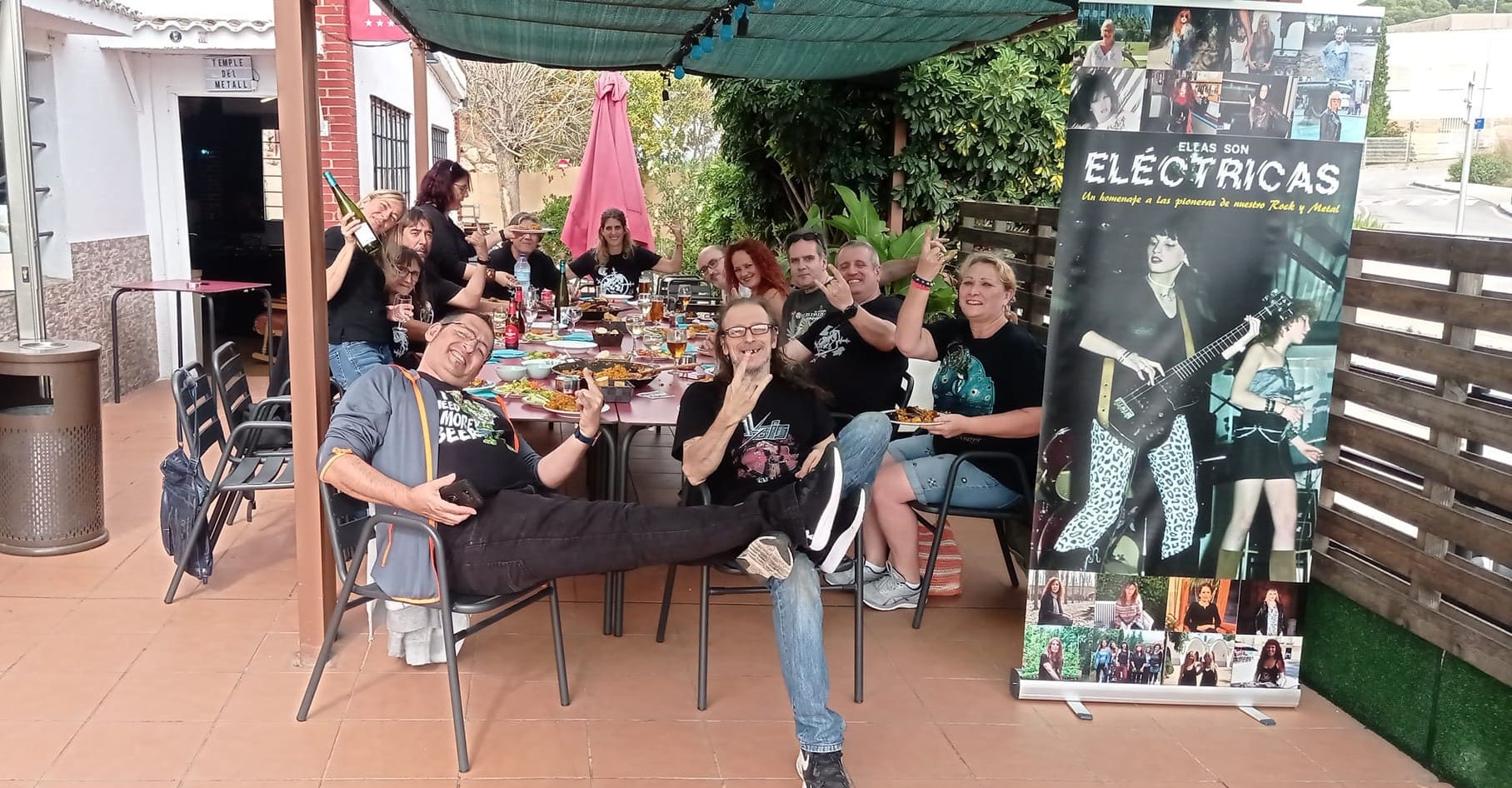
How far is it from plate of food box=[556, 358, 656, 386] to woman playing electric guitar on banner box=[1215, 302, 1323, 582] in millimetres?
1873

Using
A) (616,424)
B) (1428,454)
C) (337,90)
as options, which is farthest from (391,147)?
(1428,454)

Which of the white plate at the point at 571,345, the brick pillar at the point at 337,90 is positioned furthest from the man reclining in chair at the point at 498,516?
the brick pillar at the point at 337,90

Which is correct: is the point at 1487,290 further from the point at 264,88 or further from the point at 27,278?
the point at 264,88

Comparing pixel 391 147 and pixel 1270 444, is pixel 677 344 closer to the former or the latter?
pixel 1270 444

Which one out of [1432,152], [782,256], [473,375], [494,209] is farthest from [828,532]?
[1432,152]

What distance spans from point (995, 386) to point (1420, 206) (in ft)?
79.1

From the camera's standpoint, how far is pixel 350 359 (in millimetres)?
4430

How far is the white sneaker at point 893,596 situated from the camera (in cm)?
412

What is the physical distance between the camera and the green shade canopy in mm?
4484

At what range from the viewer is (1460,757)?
2.88 metres

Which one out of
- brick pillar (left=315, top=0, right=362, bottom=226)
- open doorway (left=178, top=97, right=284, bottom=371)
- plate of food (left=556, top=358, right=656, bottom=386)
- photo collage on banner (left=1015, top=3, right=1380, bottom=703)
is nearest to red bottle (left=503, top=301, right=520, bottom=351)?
plate of food (left=556, top=358, right=656, bottom=386)

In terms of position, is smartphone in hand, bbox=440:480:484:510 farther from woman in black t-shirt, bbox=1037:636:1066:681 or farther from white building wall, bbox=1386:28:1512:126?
white building wall, bbox=1386:28:1512:126

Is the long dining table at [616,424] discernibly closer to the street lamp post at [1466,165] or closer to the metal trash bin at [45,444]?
the metal trash bin at [45,444]

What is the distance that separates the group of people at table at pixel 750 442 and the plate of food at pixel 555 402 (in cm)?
18
